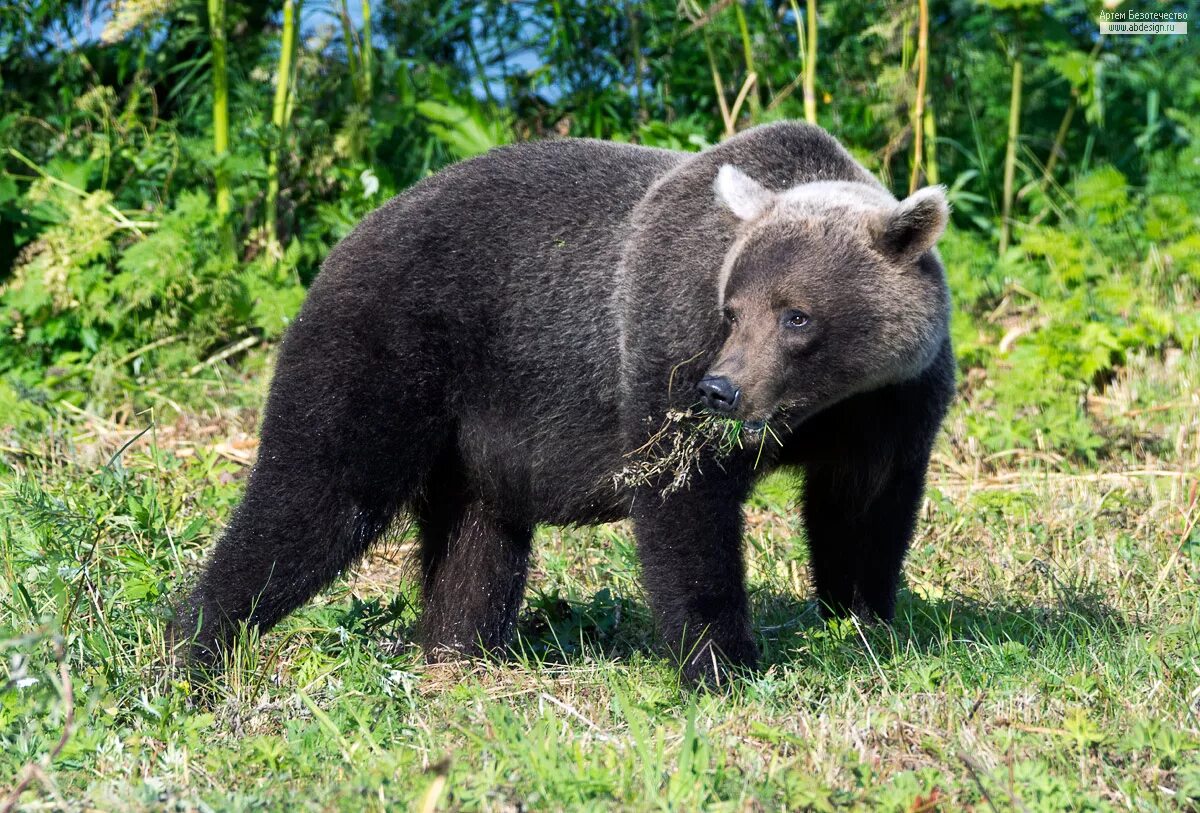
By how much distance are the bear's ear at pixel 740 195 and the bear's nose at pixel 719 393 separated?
0.73 m

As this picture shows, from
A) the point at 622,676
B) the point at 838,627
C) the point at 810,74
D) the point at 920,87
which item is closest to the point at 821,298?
the point at 838,627

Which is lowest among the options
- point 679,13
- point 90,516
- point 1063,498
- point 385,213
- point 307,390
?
point 1063,498

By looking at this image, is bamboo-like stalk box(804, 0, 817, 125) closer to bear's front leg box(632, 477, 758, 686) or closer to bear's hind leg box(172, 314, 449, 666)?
bear's hind leg box(172, 314, 449, 666)

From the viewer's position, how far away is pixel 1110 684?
172 inches

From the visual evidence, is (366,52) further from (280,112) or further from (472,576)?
(472,576)

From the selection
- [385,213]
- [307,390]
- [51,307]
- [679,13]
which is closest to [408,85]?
[679,13]

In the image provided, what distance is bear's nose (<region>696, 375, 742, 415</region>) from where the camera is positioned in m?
4.42

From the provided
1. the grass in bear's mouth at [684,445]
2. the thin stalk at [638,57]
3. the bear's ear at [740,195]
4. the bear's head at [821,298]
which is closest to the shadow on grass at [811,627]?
the grass in bear's mouth at [684,445]

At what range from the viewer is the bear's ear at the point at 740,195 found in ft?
15.9

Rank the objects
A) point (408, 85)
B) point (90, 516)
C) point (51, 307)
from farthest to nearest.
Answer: point (408, 85), point (51, 307), point (90, 516)

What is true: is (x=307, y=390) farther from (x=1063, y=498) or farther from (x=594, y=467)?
(x=1063, y=498)

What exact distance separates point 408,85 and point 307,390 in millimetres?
5083

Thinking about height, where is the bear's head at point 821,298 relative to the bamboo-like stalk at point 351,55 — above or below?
below

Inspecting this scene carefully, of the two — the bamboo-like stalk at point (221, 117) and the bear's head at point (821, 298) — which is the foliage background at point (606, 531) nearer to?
the bamboo-like stalk at point (221, 117)
